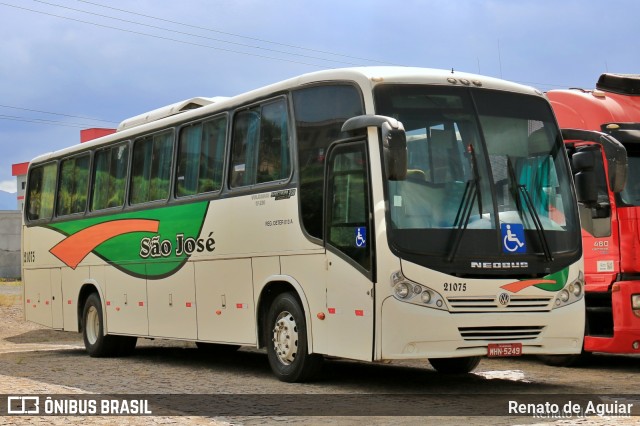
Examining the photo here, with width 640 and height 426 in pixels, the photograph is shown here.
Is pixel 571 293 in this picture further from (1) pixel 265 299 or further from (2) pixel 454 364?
(1) pixel 265 299

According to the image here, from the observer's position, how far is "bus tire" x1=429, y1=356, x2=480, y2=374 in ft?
44.1

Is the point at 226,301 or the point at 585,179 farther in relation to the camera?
the point at 226,301

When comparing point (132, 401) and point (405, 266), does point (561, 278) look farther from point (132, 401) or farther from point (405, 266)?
point (132, 401)

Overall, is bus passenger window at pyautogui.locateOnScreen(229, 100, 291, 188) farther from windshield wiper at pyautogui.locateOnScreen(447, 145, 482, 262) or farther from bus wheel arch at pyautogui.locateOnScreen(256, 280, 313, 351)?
windshield wiper at pyautogui.locateOnScreen(447, 145, 482, 262)

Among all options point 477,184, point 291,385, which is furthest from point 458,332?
point 291,385

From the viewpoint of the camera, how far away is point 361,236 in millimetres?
11266

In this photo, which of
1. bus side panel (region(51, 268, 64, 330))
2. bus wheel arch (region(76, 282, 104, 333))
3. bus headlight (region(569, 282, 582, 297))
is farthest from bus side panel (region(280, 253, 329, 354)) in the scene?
bus side panel (region(51, 268, 64, 330))

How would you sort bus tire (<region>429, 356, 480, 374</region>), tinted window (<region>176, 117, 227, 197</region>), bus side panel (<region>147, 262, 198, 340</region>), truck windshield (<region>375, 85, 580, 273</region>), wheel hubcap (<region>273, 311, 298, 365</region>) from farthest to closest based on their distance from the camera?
bus side panel (<region>147, 262, 198, 340</region>), tinted window (<region>176, 117, 227, 197</region>), bus tire (<region>429, 356, 480, 374</region>), wheel hubcap (<region>273, 311, 298, 365</region>), truck windshield (<region>375, 85, 580, 273</region>)

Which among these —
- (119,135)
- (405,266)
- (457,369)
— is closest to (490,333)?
(405,266)

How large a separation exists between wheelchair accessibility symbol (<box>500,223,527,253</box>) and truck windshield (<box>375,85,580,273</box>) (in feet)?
0.03

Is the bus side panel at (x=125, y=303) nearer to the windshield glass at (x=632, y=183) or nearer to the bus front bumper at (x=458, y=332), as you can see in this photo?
the bus front bumper at (x=458, y=332)

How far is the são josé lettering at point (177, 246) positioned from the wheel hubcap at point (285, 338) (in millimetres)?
2052

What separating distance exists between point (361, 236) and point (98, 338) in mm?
8267

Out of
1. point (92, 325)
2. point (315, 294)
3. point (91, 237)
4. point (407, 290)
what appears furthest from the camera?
point (92, 325)
